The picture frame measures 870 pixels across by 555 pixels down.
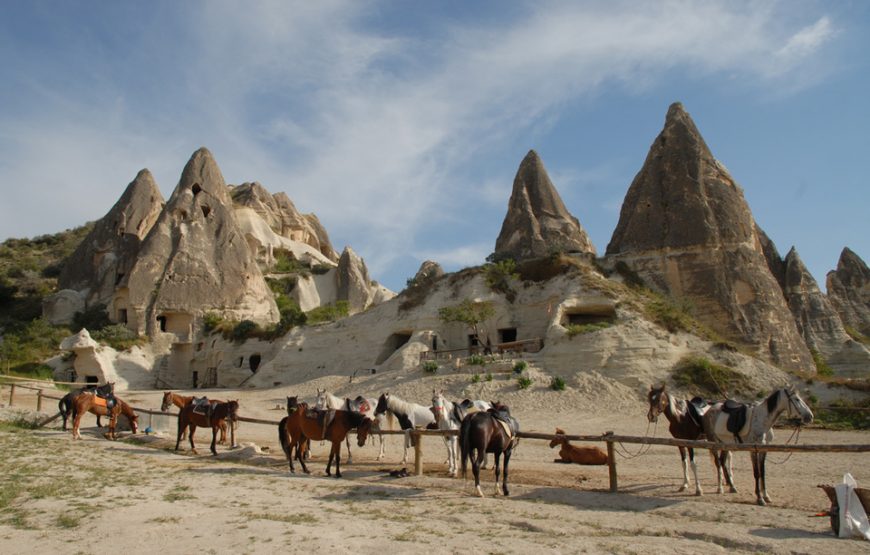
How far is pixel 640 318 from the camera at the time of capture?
26875 mm

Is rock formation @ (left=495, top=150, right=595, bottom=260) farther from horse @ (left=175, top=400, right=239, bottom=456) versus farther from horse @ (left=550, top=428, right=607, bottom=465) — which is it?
horse @ (left=550, top=428, right=607, bottom=465)

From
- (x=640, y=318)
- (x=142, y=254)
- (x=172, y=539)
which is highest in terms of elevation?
(x=142, y=254)

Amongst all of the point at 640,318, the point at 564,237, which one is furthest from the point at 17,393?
the point at 564,237

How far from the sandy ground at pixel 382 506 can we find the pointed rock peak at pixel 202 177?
35109 mm

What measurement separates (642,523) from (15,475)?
390 inches

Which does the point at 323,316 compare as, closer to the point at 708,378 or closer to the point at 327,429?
the point at 708,378

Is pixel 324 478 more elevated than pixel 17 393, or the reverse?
pixel 17 393

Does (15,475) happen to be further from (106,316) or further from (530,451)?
(106,316)

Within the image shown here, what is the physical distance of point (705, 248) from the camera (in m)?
34.0

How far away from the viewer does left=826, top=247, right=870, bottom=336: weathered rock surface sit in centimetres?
5059

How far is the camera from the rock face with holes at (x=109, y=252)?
4375 centimetres

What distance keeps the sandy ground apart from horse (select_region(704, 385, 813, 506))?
537 millimetres

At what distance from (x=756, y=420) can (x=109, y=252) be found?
46609 mm

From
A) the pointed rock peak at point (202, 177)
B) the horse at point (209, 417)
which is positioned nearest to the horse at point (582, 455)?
the horse at point (209, 417)
